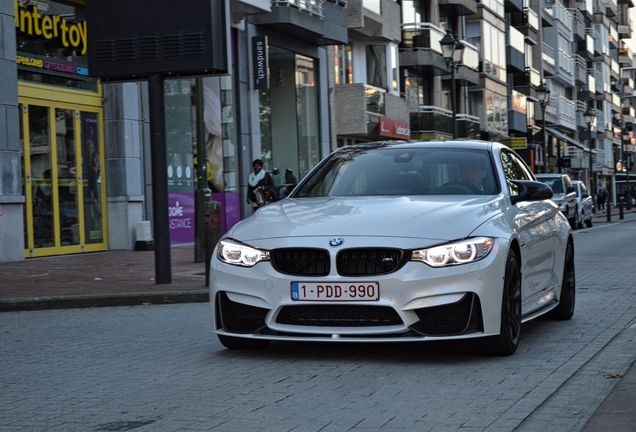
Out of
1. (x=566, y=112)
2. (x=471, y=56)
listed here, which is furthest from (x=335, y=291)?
(x=566, y=112)

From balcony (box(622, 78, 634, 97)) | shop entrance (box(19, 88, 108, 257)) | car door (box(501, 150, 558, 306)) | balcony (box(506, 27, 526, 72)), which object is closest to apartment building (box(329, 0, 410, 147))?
shop entrance (box(19, 88, 108, 257))

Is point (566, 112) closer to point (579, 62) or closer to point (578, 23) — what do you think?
point (579, 62)

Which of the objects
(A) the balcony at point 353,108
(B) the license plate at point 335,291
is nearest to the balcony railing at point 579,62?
(A) the balcony at point 353,108

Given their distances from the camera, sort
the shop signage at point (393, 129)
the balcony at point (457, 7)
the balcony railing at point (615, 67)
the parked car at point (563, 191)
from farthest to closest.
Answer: the balcony railing at point (615, 67) → the balcony at point (457, 7) → the shop signage at point (393, 129) → the parked car at point (563, 191)

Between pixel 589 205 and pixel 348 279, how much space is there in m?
32.1

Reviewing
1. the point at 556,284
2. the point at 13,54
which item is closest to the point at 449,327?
the point at 556,284

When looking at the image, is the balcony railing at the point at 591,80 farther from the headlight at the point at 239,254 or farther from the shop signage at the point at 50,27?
the headlight at the point at 239,254

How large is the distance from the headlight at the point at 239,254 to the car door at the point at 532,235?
5.96 ft

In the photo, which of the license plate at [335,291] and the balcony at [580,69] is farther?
the balcony at [580,69]

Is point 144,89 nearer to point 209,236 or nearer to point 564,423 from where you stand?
point 209,236

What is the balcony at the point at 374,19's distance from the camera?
120 ft

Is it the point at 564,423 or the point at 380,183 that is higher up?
the point at 380,183

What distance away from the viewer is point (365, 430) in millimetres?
5316

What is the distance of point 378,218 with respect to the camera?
293 inches
